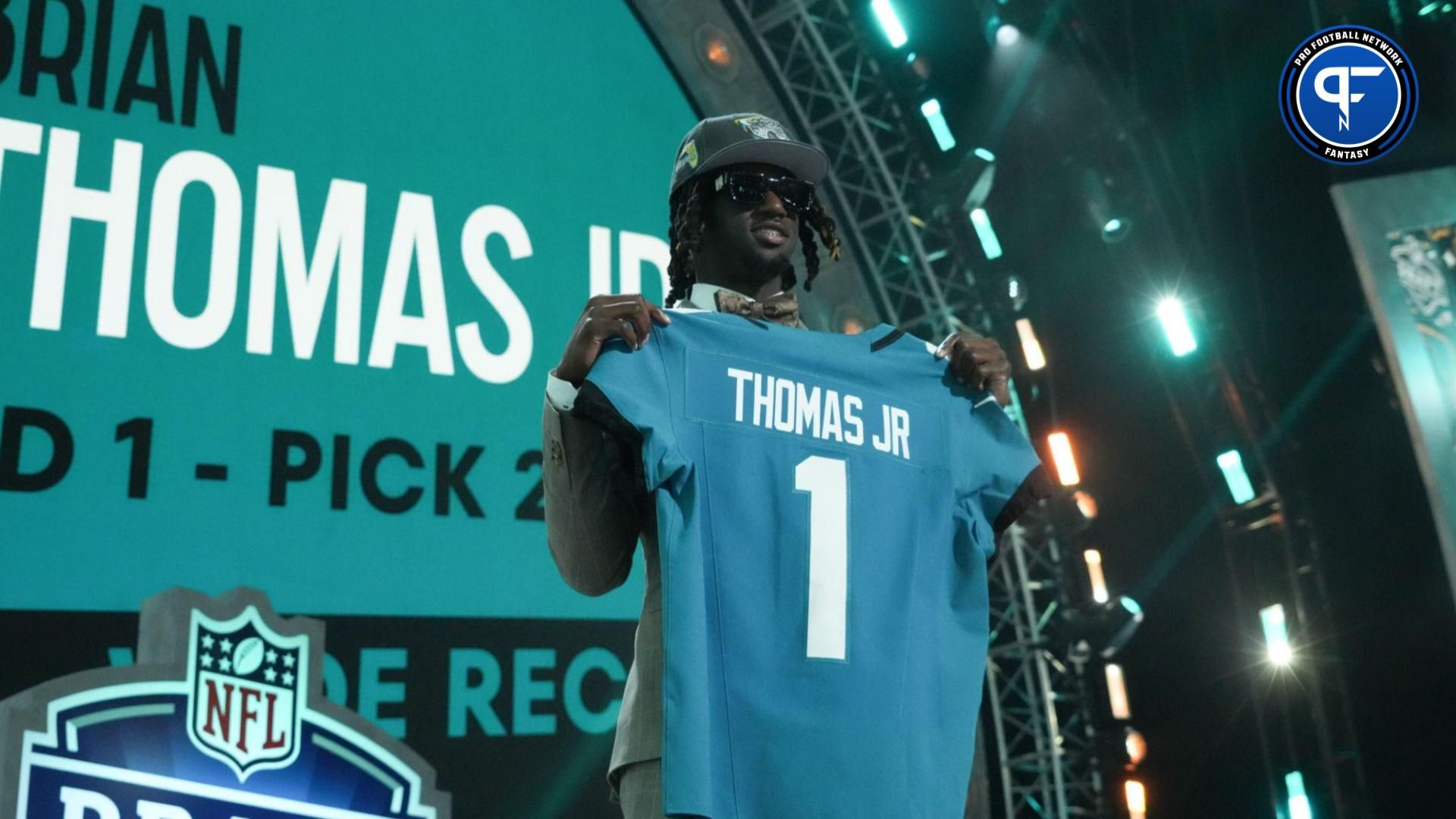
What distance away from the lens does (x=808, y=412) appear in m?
1.43

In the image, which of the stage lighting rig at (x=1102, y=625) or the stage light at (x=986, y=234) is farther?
the stage light at (x=986, y=234)

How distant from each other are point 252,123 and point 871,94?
2545 millimetres

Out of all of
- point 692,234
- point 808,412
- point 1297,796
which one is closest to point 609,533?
point 808,412

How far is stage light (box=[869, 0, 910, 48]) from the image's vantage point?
209 inches

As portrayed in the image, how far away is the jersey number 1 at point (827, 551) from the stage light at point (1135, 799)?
4.16 meters

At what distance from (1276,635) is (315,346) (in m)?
3.93

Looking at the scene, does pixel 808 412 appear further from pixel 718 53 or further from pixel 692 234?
pixel 718 53

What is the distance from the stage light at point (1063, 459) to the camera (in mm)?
5426

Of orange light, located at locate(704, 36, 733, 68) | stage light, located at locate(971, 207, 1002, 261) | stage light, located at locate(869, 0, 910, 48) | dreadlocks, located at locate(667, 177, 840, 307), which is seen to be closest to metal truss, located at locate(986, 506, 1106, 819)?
stage light, located at locate(971, 207, 1002, 261)

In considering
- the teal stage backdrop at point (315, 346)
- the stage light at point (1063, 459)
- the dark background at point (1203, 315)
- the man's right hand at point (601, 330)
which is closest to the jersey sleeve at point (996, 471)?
the man's right hand at point (601, 330)

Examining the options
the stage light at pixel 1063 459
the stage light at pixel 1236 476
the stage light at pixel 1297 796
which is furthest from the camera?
the stage light at pixel 1063 459

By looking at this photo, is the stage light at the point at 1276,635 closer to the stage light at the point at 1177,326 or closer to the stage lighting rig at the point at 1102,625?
the stage lighting rig at the point at 1102,625

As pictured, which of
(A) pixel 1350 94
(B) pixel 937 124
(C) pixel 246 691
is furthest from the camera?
(B) pixel 937 124

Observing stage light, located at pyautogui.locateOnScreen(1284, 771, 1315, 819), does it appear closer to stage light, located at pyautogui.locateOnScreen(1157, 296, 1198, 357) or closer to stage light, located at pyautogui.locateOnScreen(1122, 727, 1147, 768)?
stage light, located at pyautogui.locateOnScreen(1122, 727, 1147, 768)
